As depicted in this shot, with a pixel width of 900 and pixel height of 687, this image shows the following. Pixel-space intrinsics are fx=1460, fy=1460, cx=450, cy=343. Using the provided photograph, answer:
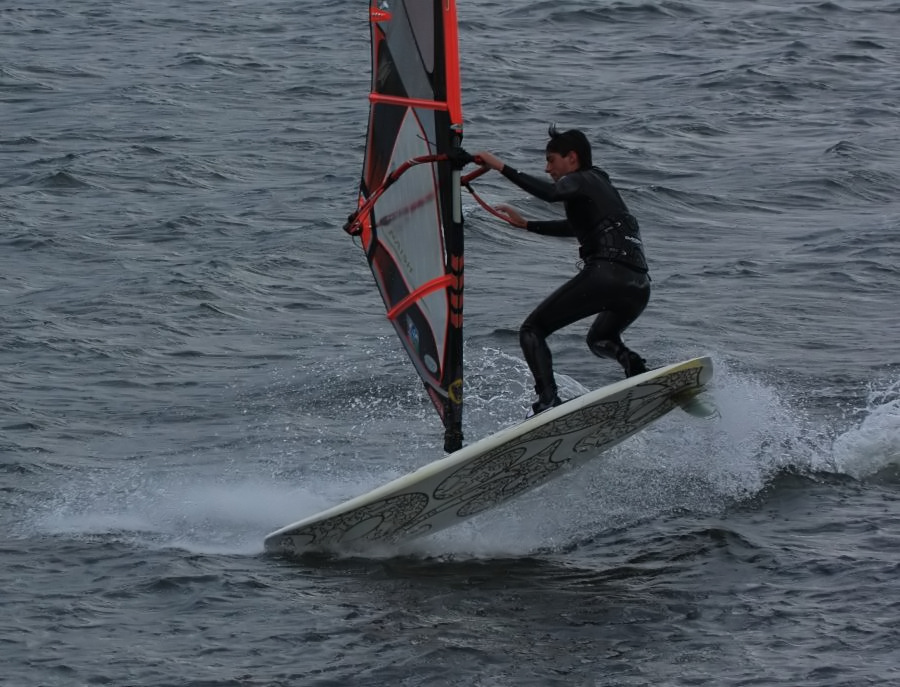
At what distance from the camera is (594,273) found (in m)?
8.16

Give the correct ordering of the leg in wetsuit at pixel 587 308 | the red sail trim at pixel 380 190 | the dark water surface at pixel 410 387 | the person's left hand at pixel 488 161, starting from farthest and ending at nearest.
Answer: the leg in wetsuit at pixel 587 308 < the red sail trim at pixel 380 190 < the dark water surface at pixel 410 387 < the person's left hand at pixel 488 161

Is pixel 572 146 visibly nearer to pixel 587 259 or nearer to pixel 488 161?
pixel 587 259

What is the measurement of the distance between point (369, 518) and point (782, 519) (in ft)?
8.53

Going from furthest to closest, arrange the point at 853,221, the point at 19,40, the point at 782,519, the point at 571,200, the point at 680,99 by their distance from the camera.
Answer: the point at 19,40 → the point at 680,99 → the point at 853,221 → the point at 782,519 → the point at 571,200

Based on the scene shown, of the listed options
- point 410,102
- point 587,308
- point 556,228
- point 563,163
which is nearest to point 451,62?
point 410,102

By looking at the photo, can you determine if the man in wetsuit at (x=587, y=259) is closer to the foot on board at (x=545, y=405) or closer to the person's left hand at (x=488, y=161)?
the foot on board at (x=545, y=405)

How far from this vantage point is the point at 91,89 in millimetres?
23109

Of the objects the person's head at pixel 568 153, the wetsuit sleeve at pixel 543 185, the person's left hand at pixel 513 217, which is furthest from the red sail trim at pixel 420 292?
the person's head at pixel 568 153

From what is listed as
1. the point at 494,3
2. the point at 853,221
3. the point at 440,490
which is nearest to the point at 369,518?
the point at 440,490

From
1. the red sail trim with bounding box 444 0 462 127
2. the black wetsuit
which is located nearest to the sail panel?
the red sail trim with bounding box 444 0 462 127

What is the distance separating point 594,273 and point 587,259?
14 cm

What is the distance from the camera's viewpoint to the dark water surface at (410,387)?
753 centimetres

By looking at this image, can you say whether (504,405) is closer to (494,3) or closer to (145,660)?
(145,660)

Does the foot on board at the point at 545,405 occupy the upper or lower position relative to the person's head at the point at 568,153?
lower
